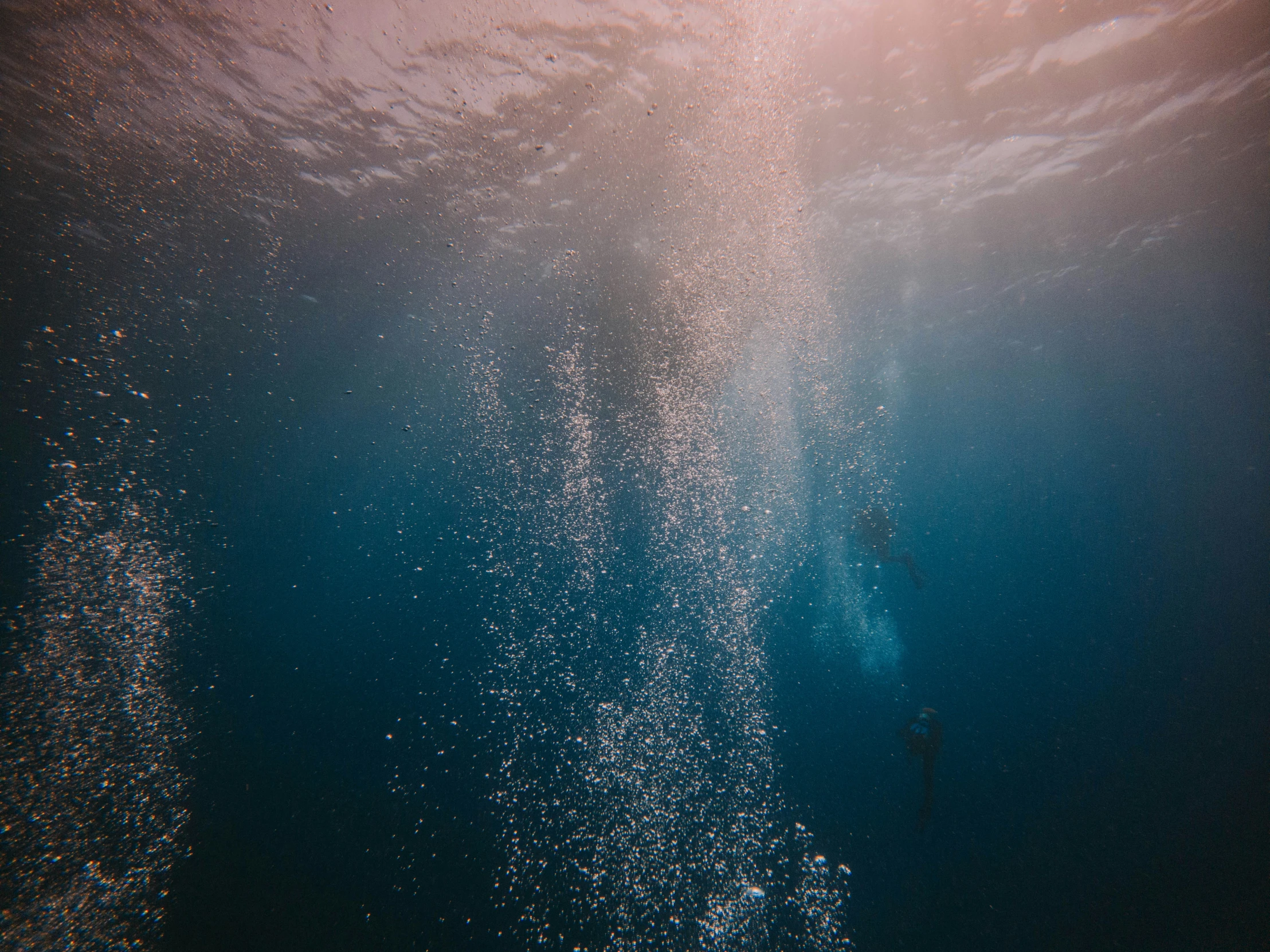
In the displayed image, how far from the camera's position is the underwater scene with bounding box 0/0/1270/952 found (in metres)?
6.52

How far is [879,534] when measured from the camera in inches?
552

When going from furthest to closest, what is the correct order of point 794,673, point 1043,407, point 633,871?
point 1043,407 < point 794,673 < point 633,871

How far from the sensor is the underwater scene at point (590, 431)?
21.4 ft

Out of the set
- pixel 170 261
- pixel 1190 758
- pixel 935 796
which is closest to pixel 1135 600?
pixel 1190 758

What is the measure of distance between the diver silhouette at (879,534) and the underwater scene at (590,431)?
17cm

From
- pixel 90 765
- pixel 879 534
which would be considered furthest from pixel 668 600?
pixel 90 765

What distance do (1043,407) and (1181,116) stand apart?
3562 cm

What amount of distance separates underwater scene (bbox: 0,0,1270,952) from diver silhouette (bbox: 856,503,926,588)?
17cm

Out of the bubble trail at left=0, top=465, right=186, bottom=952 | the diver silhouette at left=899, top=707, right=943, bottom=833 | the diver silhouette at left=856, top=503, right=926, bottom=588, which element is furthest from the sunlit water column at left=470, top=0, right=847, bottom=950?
the bubble trail at left=0, top=465, right=186, bottom=952

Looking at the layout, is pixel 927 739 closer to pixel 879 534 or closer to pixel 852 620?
pixel 879 534

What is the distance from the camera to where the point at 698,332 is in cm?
1227

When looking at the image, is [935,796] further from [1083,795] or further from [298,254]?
[298,254]

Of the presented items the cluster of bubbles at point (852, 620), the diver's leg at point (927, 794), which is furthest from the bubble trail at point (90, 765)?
the cluster of bubbles at point (852, 620)

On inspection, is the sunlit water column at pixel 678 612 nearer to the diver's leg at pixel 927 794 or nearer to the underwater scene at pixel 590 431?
the underwater scene at pixel 590 431
